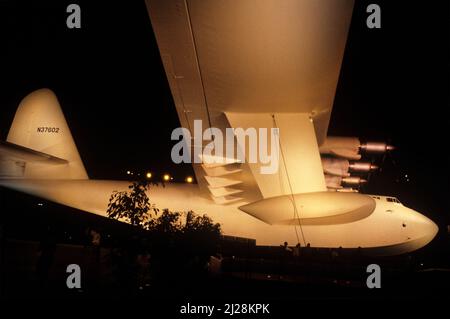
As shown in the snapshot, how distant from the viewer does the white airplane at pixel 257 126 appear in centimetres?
734

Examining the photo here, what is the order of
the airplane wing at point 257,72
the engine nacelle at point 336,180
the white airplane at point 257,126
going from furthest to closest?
the engine nacelle at point 336,180 → the white airplane at point 257,126 → the airplane wing at point 257,72

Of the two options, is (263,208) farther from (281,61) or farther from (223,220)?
(281,61)

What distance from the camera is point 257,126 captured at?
11062mm

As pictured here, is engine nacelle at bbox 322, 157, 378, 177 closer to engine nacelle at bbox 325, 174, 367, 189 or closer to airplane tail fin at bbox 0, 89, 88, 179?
engine nacelle at bbox 325, 174, 367, 189

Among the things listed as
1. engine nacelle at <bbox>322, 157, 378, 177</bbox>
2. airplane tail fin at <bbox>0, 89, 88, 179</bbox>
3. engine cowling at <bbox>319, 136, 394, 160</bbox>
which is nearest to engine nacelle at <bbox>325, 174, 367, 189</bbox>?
engine nacelle at <bbox>322, 157, 378, 177</bbox>

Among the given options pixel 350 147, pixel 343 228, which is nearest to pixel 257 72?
pixel 343 228

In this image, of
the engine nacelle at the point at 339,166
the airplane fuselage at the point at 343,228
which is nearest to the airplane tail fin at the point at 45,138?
the airplane fuselage at the point at 343,228

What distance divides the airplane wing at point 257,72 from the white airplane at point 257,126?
3 cm

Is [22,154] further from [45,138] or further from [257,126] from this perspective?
[257,126]

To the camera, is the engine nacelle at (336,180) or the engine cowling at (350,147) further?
the engine nacelle at (336,180)

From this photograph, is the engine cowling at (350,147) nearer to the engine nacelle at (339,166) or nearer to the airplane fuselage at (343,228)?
the engine nacelle at (339,166)

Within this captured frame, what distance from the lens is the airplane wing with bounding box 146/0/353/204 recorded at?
7.07 meters

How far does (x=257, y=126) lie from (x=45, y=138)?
33.4 ft

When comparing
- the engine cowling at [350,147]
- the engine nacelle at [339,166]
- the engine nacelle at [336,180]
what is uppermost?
the engine cowling at [350,147]
